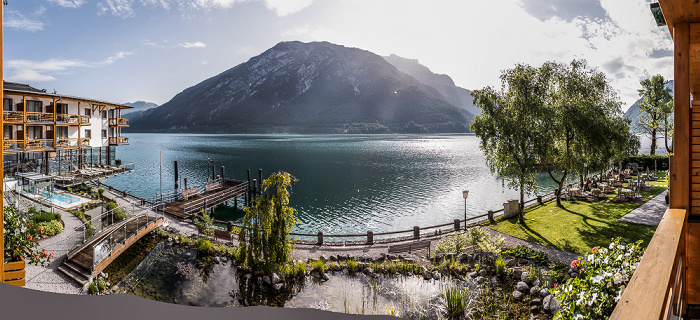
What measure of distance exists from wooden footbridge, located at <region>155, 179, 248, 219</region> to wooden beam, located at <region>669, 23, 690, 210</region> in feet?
35.1

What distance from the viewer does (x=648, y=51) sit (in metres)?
5.46

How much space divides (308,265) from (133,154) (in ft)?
46.6

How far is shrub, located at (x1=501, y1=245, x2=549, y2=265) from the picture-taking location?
673 centimetres

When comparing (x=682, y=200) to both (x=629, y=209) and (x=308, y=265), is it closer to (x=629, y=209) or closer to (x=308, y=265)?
(x=308, y=265)

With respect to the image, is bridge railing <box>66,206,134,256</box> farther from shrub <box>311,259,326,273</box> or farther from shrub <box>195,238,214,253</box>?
shrub <box>311,259,326,273</box>

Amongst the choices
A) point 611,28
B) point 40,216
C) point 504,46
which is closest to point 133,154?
point 40,216

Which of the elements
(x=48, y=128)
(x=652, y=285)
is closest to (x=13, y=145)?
(x=48, y=128)

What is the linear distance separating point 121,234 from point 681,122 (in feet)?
28.3

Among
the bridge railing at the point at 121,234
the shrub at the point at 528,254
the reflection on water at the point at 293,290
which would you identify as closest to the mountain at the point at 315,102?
the bridge railing at the point at 121,234

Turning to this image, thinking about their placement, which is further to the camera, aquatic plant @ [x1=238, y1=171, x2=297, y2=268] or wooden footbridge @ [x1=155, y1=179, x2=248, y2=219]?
wooden footbridge @ [x1=155, y1=179, x2=248, y2=219]

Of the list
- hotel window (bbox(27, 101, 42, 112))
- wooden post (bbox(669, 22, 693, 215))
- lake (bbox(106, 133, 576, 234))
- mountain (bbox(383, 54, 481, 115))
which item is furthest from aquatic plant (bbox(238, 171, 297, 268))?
mountain (bbox(383, 54, 481, 115))

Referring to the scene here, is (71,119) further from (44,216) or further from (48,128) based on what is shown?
(44,216)

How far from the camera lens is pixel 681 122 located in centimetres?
237

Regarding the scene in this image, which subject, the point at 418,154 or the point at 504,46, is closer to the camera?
the point at 504,46
